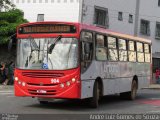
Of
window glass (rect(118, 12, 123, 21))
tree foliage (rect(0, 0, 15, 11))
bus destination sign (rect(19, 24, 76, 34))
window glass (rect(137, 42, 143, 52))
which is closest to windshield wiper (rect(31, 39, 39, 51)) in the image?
bus destination sign (rect(19, 24, 76, 34))

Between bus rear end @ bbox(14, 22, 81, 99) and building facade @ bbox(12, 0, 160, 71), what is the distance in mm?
17547

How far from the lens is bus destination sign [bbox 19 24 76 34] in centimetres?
1681

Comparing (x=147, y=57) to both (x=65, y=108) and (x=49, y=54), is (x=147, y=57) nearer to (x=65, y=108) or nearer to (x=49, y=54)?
(x=65, y=108)

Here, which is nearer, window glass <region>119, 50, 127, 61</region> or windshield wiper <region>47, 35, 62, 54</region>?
windshield wiper <region>47, 35, 62, 54</region>

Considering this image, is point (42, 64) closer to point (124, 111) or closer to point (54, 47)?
point (54, 47)

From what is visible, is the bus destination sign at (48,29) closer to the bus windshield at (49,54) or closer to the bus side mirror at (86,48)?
the bus windshield at (49,54)

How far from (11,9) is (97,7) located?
6208 mm

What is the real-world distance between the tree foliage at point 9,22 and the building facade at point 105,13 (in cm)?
168

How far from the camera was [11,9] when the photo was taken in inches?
1364

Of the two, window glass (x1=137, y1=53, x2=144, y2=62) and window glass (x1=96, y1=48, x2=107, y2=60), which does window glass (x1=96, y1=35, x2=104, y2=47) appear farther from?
window glass (x1=137, y1=53, x2=144, y2=62)

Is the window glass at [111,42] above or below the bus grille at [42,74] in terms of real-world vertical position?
above

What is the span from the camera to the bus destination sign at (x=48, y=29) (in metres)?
16.8

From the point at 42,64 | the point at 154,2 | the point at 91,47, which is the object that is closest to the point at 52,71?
the point at 42,64

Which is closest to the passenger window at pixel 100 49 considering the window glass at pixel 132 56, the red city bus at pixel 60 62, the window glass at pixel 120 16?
the red city bus at pixel 60 62
